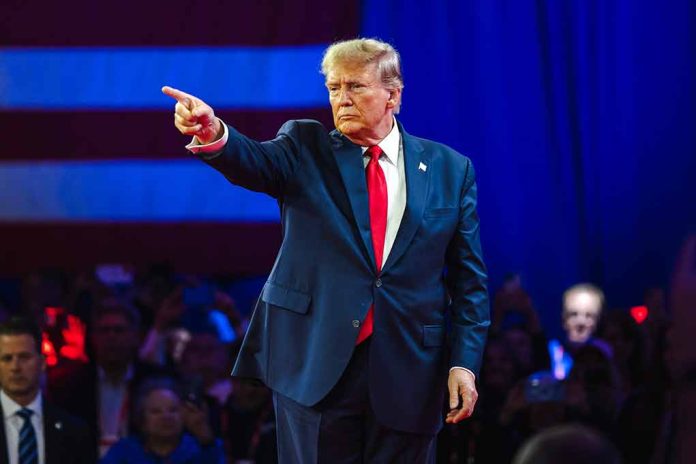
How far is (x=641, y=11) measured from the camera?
6.46 m

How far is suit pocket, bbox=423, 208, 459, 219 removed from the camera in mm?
2635

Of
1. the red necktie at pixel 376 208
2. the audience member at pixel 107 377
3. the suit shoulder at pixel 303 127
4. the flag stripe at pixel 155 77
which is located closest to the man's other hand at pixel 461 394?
the red necktie at pixel 376 208

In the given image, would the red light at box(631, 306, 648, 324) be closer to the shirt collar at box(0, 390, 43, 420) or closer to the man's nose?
the shirt collar at box(0, 390, 43, 420)

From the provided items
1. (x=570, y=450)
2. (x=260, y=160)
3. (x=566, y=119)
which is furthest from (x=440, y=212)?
(x=566, y=119)

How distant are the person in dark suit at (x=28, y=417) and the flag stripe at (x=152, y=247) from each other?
1.88m

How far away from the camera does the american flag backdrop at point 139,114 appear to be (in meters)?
6.73

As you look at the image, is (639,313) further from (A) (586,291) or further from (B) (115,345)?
(B) (115,345)

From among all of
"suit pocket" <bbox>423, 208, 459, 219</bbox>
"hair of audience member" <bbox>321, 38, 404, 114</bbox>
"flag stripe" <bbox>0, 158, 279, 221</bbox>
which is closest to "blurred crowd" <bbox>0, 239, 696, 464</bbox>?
"flag stripe" <bbox>0, 158, 279, 221</bbox>

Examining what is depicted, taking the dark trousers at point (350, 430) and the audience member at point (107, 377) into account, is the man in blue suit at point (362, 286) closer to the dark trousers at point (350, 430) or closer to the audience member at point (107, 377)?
the dark trousers at point (350, 430)

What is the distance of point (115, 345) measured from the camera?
5680 millimetres

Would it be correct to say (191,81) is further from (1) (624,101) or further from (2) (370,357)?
(2) (370,357)

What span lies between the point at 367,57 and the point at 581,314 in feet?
12.4

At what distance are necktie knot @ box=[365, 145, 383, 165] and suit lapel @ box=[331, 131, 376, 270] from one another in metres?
0.03

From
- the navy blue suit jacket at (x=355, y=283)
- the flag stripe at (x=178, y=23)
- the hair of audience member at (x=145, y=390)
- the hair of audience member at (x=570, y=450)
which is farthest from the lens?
the flag stripe at (x=178, y=23)
